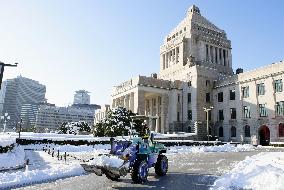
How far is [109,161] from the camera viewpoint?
971 centimetres

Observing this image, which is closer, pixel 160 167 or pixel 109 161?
pixel 109 161

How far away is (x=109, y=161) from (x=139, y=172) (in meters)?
1.36

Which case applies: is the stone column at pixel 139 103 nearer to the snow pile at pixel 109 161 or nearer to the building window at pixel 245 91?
the building window at pixel 245 91

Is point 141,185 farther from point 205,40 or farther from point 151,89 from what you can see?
point 205,40

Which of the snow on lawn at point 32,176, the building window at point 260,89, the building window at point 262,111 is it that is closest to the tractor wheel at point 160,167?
the snow on lawn at point 32,176

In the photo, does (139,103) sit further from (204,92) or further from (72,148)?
(72,148)

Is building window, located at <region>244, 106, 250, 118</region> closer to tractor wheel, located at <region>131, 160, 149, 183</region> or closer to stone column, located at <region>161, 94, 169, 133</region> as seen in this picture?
stone column, located at <region>161, 94, 169, 133</region>

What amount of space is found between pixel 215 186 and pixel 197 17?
7068cm

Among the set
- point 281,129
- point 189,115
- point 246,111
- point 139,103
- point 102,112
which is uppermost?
point 139,103

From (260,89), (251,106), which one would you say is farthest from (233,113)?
(260,89)

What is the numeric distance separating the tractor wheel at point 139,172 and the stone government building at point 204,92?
128 feet

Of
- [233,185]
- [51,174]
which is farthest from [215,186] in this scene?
[51,174]

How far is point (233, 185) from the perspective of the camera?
380 inches

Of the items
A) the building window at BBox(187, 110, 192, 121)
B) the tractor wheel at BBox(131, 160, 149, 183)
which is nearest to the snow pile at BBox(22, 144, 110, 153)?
the tractor wheel at BBox(131, 160, 149, 183)
